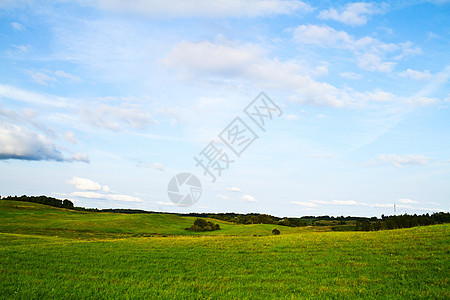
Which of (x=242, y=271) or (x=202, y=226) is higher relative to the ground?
(x=242, y=271)

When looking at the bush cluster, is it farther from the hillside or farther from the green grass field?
the green grass field

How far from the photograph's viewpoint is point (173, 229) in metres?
82.8

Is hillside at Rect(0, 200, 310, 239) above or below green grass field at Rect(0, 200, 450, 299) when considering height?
below

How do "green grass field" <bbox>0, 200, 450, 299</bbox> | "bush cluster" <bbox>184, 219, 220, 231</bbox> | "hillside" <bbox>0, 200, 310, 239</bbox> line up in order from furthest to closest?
"bush cluster" <bbox>184, 219, 220, 231</bbox> → "hillside" <bbox>0, 200, 310, 239</bbox> → "green grass field" <bbox>0, 200, 450, 299</bbox>

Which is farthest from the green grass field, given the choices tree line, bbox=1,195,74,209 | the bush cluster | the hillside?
tree line, bbox=1,195,74,209

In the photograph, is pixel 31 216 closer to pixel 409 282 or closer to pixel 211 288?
pixel 211 288

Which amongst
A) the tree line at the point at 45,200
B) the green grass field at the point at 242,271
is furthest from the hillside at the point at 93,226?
the tree line at the point at 45,200

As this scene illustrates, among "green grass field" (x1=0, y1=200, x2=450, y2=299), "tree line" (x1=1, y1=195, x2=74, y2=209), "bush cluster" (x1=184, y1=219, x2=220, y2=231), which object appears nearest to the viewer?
"green grass field" (x1=0, y1=200, x2=450, y2=299)

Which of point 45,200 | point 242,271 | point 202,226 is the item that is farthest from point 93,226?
point 45,200

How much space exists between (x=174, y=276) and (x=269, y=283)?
19.6 ft

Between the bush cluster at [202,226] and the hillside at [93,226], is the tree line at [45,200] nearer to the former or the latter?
the hillside at [93,226]

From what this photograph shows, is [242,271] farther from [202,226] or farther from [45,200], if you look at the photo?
[45,200]

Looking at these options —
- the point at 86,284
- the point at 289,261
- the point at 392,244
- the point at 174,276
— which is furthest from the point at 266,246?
the point at 86,284

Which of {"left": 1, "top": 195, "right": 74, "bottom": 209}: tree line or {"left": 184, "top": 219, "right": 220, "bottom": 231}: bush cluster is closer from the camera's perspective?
{"left": 184, "top": 219, "right": 220, "bottom": 231}: bush cluster
